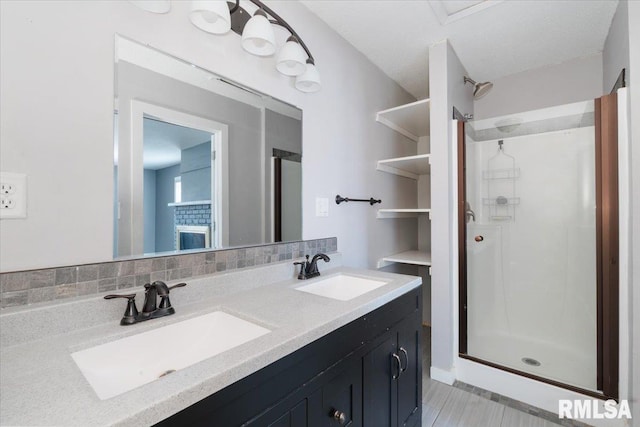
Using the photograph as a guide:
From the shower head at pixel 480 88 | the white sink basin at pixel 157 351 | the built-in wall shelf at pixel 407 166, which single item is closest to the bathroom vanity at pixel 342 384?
the white sink basin at pixel 157 351

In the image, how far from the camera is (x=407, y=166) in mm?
2670

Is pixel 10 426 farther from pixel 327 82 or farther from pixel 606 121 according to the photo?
pixel 606 121

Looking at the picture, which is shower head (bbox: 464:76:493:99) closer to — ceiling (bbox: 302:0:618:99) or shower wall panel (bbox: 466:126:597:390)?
ceiling (bbox: 302:0:618:99)

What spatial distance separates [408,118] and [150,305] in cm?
241

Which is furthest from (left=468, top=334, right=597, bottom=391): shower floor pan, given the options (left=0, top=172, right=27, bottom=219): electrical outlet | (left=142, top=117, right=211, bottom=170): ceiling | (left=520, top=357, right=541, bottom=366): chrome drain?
(left=0, top=172, right=27, bottom=219): electrical outlet

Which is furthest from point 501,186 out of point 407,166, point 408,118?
point 408,118

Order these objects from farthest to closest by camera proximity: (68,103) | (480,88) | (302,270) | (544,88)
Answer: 1. (480,88)
2. (544,88)
3. (302,270)
4. (68,103)

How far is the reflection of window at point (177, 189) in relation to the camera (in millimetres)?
1179

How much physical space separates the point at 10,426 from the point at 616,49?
116 inches

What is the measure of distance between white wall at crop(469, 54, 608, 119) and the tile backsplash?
2584mm

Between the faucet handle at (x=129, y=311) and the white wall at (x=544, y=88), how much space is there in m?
3.11

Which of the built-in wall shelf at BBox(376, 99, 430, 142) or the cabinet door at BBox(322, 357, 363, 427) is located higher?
the built-in wall shelf at BBox(376, 99, 430, 142)

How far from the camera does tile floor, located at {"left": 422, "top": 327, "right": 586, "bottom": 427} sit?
5.26 feet

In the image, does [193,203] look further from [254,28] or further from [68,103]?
[254,28]
